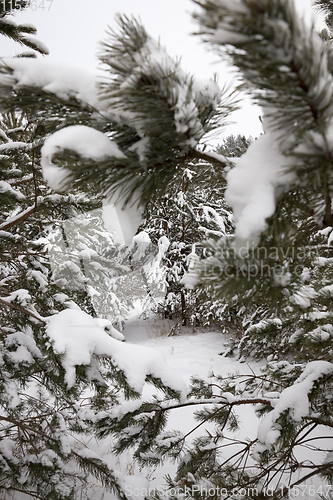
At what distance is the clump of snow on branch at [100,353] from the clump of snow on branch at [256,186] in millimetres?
1093

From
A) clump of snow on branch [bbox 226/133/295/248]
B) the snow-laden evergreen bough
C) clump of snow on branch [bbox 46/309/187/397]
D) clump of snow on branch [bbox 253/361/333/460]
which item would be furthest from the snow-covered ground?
clump of snow on branch [bbox 226/133/295/248]

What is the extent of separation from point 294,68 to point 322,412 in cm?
166

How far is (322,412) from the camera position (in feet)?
5.07

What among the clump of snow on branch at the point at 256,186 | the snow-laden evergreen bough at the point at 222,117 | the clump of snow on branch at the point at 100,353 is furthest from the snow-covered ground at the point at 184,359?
the clump of snow on branch at the point at 256,186

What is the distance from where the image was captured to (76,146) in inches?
27.1

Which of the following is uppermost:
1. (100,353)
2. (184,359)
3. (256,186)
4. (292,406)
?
(184,359)

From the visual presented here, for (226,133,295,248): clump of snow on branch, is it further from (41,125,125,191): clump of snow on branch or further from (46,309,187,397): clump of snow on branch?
(46,309,187,397): clump of snow on branch

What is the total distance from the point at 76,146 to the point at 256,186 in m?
0.43

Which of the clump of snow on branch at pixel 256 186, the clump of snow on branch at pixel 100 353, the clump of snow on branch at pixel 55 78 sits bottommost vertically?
the clump of snow on branch at pixel 100 353

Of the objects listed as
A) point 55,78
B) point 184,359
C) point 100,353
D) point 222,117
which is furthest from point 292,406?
point 184,359

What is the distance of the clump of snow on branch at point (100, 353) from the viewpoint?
4.94 feet

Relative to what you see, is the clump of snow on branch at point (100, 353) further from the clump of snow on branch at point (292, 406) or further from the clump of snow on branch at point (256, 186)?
the clump of snow on branch at point (256, 186)

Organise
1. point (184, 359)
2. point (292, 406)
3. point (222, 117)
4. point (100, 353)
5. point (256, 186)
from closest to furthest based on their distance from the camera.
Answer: point (256, 186) < point (222, 117) < point (292, 406) < point (100, 353) < point (184, 359)

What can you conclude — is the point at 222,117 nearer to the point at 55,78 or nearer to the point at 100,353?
the point at 55,78
